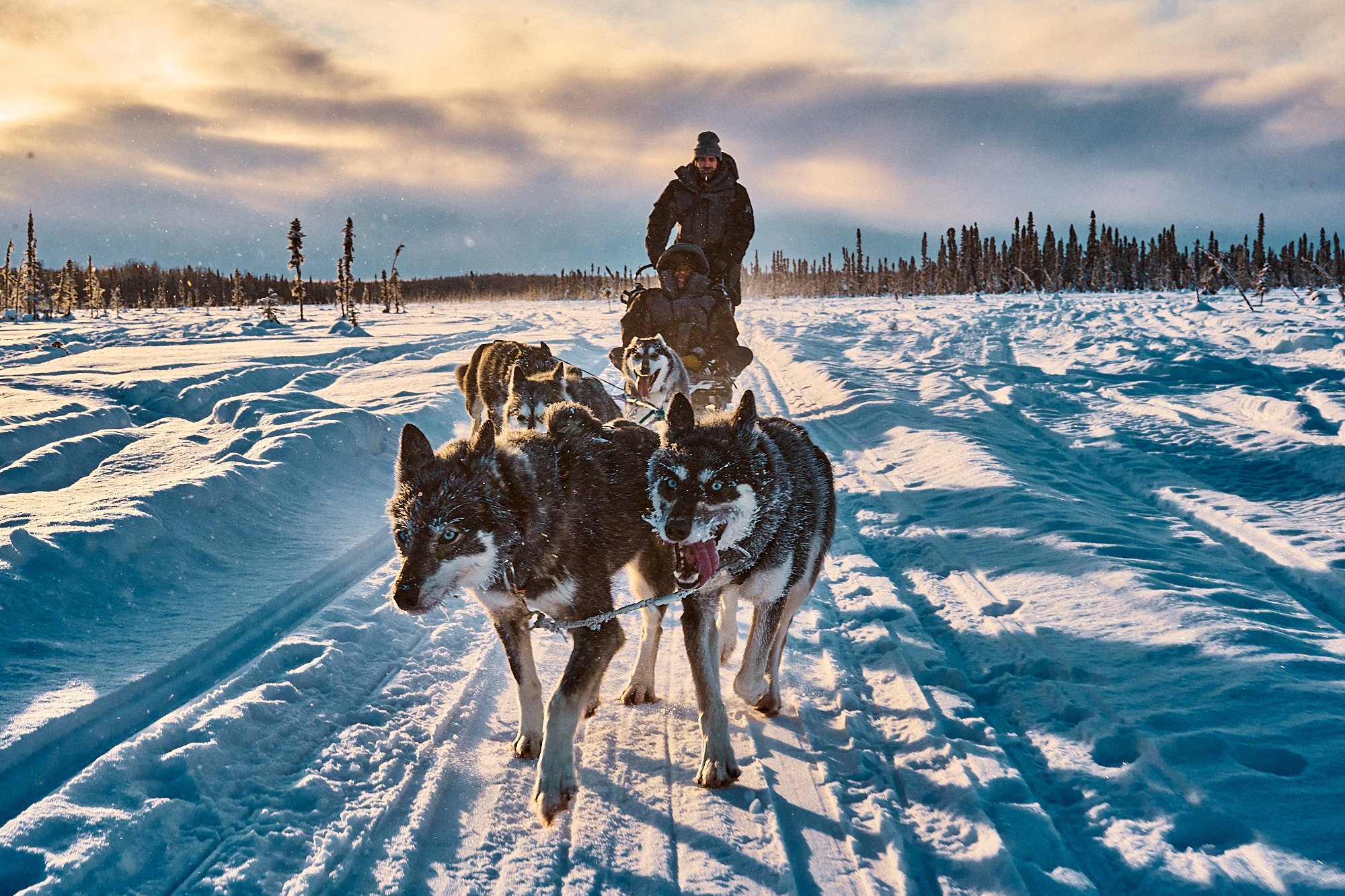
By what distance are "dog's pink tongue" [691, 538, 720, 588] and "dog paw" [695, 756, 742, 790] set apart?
27.9 inches

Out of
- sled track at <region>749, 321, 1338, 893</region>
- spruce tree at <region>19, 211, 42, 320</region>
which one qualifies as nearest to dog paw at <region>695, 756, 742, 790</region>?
sled track at <region>749, 321, 1338, 893</region>

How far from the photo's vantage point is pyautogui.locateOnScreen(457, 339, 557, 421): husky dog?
7.86 m

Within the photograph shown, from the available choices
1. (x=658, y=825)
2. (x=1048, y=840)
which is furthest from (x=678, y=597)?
(x=1048, y=840)

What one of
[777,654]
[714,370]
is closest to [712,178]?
[714,370]

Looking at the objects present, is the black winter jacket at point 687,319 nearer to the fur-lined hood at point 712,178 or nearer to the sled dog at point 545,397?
the fur-lined hood at point 712,178

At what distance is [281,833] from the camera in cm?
251

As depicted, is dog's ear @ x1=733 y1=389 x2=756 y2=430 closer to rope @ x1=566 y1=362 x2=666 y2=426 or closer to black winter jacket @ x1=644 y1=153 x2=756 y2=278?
rope @ x1=566 y1=362 x2=666 y2=426

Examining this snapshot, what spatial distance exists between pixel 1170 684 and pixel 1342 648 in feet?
3.41

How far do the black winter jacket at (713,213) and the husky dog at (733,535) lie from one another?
281 inches

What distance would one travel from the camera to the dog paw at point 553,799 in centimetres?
265

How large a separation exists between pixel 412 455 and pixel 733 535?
1357 mm

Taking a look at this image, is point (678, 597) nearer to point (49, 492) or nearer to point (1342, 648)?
point (1342, 648)

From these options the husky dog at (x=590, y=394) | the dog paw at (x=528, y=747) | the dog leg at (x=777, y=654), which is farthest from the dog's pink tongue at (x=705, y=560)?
the husky dog at (x=590, y=394)

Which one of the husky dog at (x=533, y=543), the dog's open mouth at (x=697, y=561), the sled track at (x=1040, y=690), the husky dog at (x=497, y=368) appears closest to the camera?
the sled track at (x=1040, y=690)
